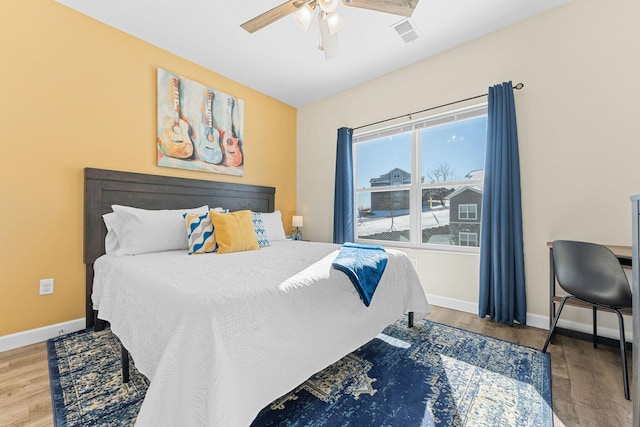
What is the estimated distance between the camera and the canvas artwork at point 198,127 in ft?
9.11

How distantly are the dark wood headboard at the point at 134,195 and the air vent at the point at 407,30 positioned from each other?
2.39 m

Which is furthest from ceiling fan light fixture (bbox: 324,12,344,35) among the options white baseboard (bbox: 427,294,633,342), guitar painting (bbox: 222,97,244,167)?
white baseboard (bbox: 427,294,633,342)

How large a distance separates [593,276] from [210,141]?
355 cm

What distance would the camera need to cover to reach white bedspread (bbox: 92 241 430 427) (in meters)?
0.90

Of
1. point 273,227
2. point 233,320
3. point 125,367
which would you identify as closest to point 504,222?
point 273,227

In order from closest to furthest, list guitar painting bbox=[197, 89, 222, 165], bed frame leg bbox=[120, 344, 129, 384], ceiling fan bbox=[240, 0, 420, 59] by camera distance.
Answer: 1. bed frame leg bbox=[120, 344, 129, 384]
2. ceiling fan bbox=[240, 0, 420, 59]
3. guitar painting bbox=[197, 89, 222, 165]

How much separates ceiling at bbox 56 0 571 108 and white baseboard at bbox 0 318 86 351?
262cm

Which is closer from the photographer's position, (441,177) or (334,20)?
(334,20)

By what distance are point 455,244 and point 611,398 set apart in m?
1.61

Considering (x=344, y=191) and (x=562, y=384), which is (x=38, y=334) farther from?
(x=562, y=384)

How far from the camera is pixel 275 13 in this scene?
178cm

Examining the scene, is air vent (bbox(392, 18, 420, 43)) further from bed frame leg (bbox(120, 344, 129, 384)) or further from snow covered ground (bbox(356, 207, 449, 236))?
bed frame leg (bbox(120, 344, 129, 384))

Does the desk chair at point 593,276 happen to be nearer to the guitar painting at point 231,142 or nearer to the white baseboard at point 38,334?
the guitar painting at point 231,142

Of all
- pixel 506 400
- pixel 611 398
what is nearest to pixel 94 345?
pixel 506 400
